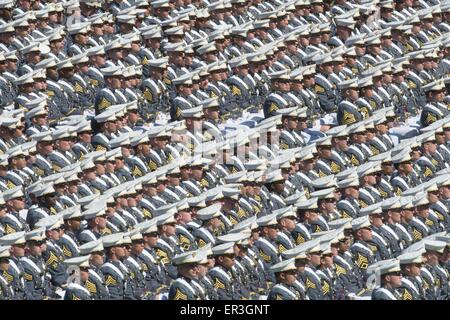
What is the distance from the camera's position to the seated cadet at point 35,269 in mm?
39469

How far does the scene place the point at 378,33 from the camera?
5112cm

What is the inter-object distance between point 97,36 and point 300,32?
16.8ft

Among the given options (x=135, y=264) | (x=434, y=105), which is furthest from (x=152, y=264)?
(x=434, y=105)

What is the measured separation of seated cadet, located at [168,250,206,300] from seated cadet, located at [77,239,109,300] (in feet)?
4.72

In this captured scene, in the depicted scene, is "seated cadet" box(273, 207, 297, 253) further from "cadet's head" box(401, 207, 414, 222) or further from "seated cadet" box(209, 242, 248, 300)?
"cadet's head" box(401, 207, 414, 222)

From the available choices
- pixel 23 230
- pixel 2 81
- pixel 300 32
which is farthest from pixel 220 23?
pixel 23 230

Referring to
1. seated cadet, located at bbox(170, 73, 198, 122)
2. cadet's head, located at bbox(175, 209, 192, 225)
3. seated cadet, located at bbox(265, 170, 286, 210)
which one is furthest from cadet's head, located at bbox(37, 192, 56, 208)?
seated cadet, located at bbox(170, 73, 198, 122)

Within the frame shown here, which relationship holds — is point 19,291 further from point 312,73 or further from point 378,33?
point 378,33

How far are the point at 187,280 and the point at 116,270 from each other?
1695mm

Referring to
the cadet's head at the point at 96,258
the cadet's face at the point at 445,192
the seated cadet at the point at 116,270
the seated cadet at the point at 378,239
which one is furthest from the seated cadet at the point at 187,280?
the cadet's face at the point at 445,192

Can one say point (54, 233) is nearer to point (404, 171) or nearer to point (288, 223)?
point (288, 223)

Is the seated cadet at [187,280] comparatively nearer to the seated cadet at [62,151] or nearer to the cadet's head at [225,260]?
the cadet's head at [225,260]

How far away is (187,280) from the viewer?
3788 centimetres
